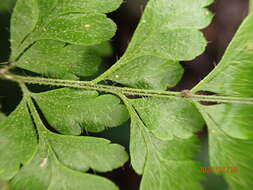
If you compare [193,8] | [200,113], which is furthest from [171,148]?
[193,8]

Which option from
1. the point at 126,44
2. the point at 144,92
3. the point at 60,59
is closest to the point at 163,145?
the point at 144,92

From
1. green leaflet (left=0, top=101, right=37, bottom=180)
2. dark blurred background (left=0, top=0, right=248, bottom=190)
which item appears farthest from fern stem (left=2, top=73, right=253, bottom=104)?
dark blurred background (left=0, top=0, right=248, bottom=190)

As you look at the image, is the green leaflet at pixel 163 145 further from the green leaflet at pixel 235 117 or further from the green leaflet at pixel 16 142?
the green leaflet at pixel 16 142

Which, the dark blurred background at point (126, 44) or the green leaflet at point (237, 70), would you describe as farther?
the dark blurred background at point (126, 44)

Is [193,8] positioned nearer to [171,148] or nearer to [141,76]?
[141,76]

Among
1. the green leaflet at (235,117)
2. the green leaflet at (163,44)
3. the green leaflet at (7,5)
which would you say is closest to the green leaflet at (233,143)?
the green leaflet at (235,117)

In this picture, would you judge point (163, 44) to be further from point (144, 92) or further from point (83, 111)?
point (83, 111)

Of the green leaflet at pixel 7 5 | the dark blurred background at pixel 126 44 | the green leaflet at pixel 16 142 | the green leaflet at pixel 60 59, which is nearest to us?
the green leaflet at pixel 16 142

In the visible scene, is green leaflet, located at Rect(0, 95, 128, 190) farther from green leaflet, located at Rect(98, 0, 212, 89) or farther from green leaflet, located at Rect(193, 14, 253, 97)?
Answer: green leaflet, located at Rect(193, 14, 253, 97)
